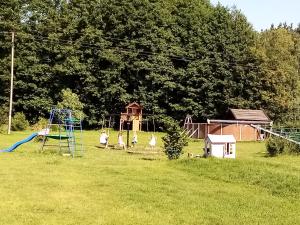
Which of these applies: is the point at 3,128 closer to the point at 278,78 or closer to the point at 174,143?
the point at 174,143

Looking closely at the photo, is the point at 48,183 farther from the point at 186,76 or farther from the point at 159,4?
the point at 159,4

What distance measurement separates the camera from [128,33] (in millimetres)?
60500

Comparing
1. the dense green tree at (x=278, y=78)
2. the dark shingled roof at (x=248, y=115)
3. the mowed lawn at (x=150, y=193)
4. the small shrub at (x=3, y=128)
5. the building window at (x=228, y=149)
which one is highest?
the dense green tree at (x=278, y=78)

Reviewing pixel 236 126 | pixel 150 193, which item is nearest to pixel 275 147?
pixel 150 193

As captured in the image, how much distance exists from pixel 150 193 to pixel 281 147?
→ 15.1 metres

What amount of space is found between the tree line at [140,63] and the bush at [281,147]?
29.8 m

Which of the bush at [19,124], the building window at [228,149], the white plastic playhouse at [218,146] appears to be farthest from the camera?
the bush at [19,124]

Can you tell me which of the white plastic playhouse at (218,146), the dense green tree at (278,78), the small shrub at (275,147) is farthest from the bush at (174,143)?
the dense green tree at (278,78)

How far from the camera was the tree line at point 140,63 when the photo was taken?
57.1m

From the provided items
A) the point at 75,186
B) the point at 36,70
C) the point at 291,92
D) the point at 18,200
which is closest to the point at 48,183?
the point at 75,186

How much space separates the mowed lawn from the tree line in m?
37.0

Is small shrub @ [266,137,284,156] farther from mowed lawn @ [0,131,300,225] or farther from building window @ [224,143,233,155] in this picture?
mowed lawn @ [0,131,300,225]

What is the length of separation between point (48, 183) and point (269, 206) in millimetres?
7034

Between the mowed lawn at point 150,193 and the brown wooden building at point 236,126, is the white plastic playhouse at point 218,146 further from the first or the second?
the brown wooden building at point 236,126
